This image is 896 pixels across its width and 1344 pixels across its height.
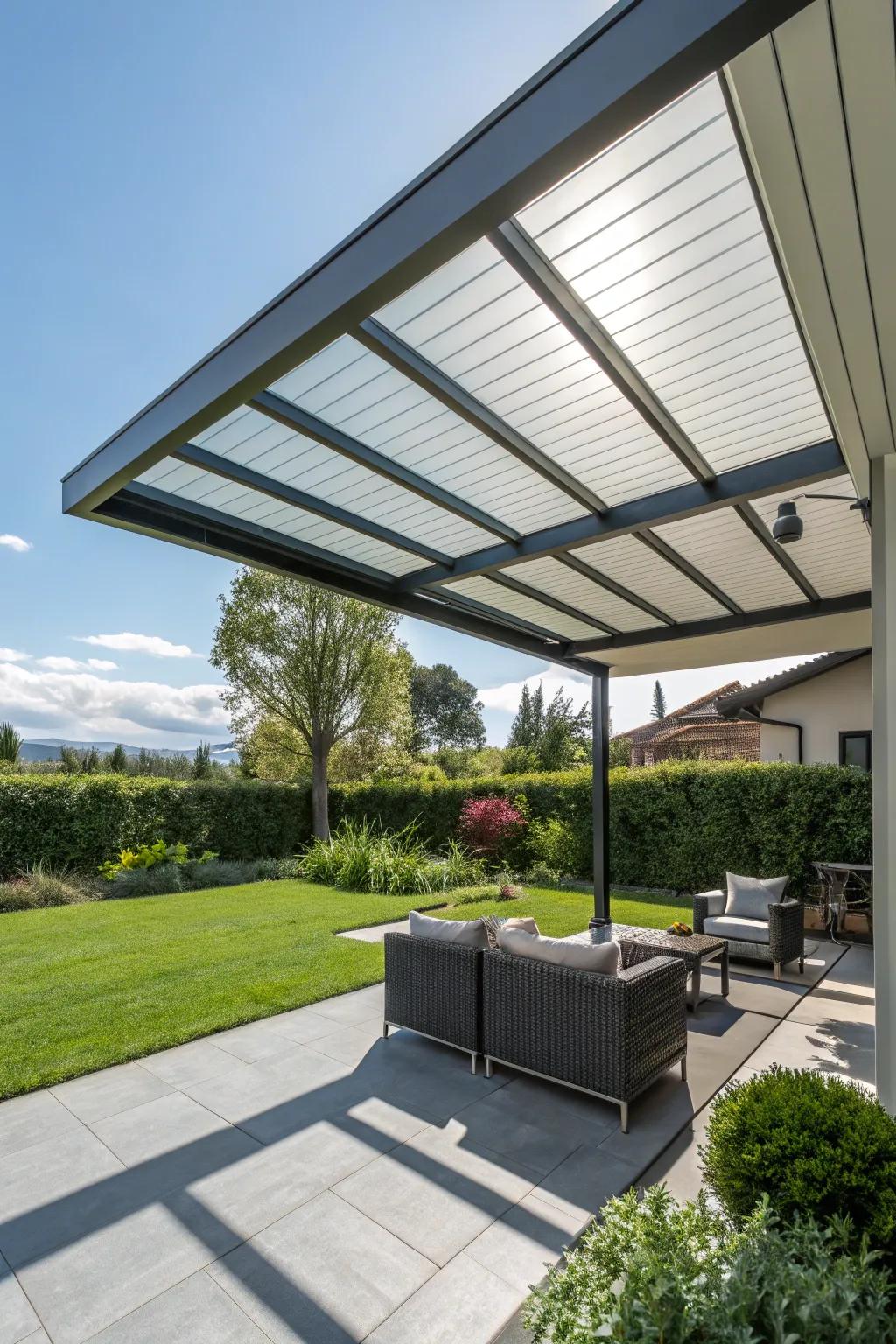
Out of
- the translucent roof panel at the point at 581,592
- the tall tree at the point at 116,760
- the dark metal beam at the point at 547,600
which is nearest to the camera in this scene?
the translucent roof panel at the point at 581,592

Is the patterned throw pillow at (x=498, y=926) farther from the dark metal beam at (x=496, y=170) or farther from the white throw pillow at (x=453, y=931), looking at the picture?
the dark metal beam at (x=496, y=170)

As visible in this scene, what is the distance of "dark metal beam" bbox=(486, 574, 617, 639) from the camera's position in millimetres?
5993

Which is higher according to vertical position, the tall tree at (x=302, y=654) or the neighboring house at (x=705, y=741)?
the tall tree at (x=302, y=654)

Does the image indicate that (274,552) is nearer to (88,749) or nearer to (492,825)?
(492,825)

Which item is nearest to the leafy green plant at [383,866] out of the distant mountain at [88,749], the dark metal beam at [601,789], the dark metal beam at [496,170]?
the dark metal beam at [601,789]

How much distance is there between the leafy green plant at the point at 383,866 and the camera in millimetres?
10961

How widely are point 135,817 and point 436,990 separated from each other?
910cm

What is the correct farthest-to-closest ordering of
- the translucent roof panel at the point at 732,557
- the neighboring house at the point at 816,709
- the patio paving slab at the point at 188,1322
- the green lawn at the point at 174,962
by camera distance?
the neighboring house at the point at 816,709 → the translucent roof panel at the point at 732,557 → the green lawn at the point at 174,962 → the patio paving slab at the point at 188,1322

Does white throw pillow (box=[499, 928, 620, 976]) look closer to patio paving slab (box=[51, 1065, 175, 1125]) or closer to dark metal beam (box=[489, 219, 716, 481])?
patio paving slab (box=[51, 1065, 175, 1125])

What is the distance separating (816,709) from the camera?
13586 mm

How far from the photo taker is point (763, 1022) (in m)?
5.20

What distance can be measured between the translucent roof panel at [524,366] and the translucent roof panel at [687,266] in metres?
Result: 0.20

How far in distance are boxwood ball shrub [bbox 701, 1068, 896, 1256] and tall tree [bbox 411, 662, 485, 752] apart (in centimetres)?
3474

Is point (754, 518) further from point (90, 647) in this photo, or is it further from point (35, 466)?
point (90, 647)
